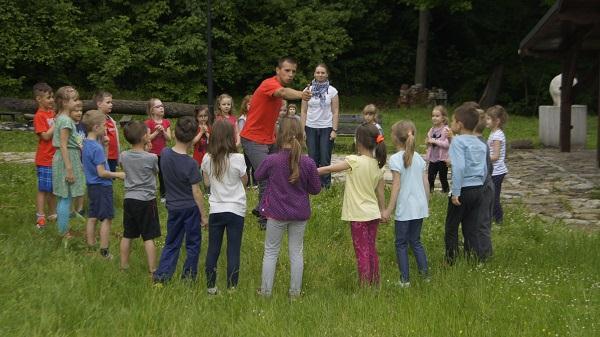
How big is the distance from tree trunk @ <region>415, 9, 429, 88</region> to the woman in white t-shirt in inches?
771

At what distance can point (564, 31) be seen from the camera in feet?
51.0

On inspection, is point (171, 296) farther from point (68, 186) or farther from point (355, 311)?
point (68, 186)

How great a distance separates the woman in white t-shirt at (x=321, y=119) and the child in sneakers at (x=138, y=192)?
404 centimetres

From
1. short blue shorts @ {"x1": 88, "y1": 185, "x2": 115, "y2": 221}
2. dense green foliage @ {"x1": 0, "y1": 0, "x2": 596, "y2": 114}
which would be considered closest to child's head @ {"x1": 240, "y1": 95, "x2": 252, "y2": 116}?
short blue shorts @ {"x1": 88, "y1": 185, "x2": 115, "y2": 221}

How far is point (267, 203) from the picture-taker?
538 centimetres

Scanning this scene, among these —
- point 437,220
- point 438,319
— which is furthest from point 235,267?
point 437,220

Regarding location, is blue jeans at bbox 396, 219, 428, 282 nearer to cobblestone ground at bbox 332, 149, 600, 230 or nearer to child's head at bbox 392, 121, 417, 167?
child's head at bbox 392, 121, 417, 167

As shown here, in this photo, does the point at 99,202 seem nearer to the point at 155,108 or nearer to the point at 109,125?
the point at 109,125

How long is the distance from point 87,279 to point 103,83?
20.7 meters

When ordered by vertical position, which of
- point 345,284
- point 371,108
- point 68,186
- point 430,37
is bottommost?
point 345,284

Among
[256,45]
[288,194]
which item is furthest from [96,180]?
[256,45]

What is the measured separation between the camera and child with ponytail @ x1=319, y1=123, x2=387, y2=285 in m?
5.54

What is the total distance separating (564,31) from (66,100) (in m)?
11.9

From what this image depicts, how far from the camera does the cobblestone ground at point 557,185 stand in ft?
30.4
